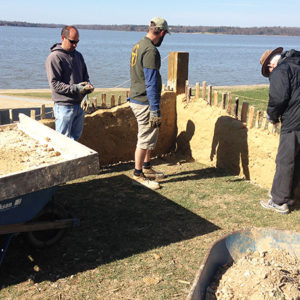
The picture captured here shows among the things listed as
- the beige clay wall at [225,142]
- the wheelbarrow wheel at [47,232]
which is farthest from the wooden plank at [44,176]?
the beige clay wall at [225,142]

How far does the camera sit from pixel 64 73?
4773 millimetres

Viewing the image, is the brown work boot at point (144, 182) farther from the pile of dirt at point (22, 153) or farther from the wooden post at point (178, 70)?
the wooden post at point (178, 70)

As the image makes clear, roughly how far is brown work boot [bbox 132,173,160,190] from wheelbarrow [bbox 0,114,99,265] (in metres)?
1.84

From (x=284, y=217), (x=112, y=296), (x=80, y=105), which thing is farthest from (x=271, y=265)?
(x=80, y=105)

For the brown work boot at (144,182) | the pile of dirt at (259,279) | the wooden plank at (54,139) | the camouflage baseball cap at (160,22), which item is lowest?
the brown work boot at (144,182)

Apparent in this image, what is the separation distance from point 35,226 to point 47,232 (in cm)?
55

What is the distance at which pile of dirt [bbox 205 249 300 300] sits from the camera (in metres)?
2.43

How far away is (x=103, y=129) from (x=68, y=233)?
96.4 inches

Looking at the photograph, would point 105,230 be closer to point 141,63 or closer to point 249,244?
point 249,244

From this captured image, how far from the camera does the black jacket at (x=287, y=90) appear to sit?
4398mm

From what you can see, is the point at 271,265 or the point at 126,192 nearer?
the point at 271,265

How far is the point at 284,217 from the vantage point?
4.67 m

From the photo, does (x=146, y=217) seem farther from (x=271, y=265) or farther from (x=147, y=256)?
(x=271, y=265)

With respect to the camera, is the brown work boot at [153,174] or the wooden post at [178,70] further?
the wooden post at [178,70]
